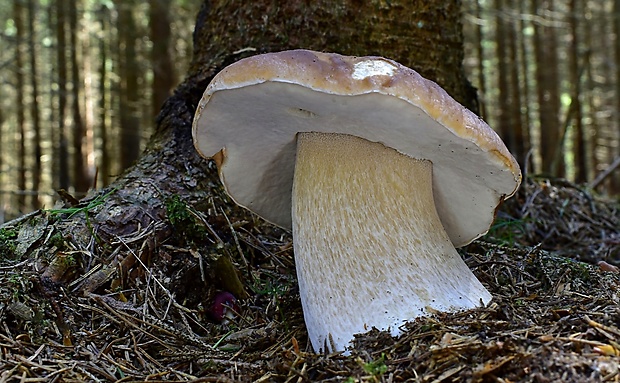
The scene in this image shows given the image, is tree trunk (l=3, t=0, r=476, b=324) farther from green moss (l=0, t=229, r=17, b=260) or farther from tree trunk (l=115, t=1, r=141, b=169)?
tree trunk (l=115, t=1, r=141, b=169)

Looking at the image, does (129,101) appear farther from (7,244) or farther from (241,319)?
(241,319)

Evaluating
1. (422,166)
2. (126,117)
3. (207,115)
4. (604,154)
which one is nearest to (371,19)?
(422,166)

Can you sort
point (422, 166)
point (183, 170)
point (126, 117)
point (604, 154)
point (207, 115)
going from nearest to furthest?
point (207, 115) < point (422, 166) < point (183, 170) < point (126, 117) < point (604, 154)

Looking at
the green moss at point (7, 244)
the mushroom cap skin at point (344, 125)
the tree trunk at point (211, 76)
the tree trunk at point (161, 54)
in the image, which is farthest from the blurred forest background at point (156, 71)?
the mushroom cap skin at point (344, 125)

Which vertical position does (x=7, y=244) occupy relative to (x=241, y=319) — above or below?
above

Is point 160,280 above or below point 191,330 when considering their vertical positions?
above

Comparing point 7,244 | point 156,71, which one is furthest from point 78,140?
point 7,244

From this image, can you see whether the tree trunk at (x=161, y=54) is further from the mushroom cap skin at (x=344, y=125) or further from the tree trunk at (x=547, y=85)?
the tree trunk at (x=547, y=85)

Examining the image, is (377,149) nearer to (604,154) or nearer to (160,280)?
(160,280)
